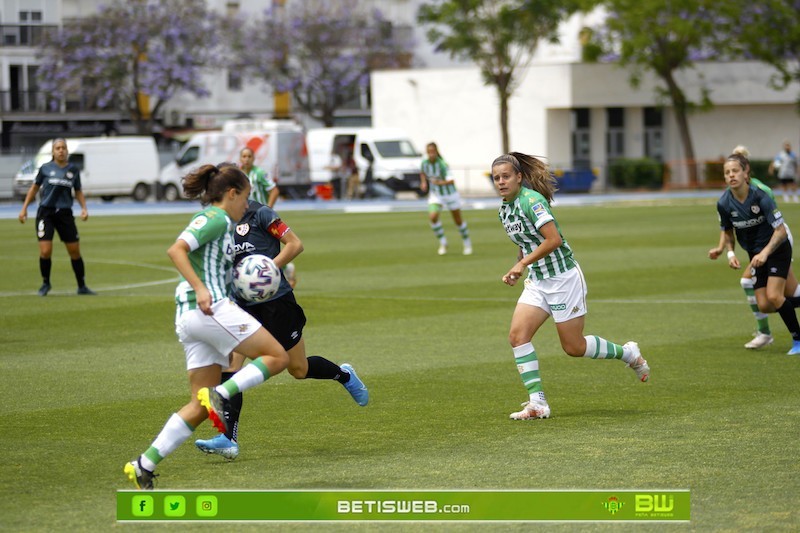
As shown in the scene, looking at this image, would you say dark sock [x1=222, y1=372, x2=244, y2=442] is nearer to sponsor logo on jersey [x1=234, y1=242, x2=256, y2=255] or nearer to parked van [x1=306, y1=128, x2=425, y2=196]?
sponsor logo on jersey [x1=234, y1=242, x2=256, y2=255]

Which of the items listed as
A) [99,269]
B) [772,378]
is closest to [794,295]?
[772,378]

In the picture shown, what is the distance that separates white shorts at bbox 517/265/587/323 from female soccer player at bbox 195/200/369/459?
1.50 meters

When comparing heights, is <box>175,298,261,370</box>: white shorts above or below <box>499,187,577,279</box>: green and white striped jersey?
below

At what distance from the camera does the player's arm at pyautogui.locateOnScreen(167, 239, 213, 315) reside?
7.16 m

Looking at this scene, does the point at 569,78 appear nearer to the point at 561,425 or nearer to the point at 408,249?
the point at 408,249

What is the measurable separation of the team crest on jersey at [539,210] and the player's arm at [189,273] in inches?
119

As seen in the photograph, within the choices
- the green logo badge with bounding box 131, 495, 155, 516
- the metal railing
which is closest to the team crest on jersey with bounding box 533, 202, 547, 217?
the green logo badge with bounding box 131, 495, 155, 516

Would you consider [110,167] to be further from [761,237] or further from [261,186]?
[761,237]

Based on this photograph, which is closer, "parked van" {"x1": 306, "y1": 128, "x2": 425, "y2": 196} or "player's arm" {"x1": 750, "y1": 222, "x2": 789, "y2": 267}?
"player's arm" {"x1": 750, "y1": 222, "x2": 789, "y2": 267}

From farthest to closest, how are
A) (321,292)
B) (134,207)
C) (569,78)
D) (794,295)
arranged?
(569,78), (134,207), (321,292), (794,295)

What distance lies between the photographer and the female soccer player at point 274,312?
27.4 ft

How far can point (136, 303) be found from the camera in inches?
714

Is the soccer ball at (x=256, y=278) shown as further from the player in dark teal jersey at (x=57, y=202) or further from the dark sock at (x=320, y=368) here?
the player in dark teal jersey at (x=57, y=202)

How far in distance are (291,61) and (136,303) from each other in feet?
195
